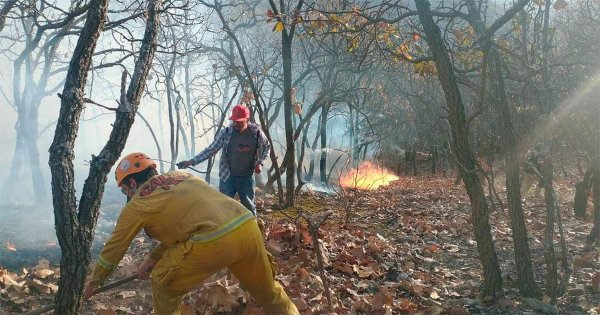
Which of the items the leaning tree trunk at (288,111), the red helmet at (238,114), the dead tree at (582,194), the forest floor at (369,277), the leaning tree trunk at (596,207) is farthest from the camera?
the leaning tree trunk at (288,111)

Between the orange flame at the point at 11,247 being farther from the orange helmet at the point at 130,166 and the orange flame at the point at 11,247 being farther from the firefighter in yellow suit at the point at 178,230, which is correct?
the orange helmet at the point at 130,166

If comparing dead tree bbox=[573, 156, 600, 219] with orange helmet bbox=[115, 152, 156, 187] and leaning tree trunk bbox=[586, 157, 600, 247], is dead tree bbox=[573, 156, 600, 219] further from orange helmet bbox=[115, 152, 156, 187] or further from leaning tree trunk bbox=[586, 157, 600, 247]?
orange helmet bbox=[115, 152, 156, 187]

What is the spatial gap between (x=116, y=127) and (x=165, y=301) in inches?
51.4

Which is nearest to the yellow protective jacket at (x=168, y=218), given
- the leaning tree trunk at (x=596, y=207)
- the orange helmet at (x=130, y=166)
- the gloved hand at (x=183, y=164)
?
the orange helmet at (x=130, y=166)

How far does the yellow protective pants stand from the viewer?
3439mm

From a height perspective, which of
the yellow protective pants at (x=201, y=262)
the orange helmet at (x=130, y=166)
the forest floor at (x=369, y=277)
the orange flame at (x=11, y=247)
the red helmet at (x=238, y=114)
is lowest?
the orange flame at (x=11, y=247)

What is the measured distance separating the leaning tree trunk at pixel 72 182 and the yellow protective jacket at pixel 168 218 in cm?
26

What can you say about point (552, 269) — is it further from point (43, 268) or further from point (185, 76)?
point (185, 76)

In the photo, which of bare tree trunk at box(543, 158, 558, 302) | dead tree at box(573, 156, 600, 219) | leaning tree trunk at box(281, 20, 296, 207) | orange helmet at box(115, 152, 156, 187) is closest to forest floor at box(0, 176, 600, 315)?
bare tree trunk at box(543, 158, 558, 302)

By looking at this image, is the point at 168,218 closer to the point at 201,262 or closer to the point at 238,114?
the point at 201,262

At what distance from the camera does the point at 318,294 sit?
15.9 ft

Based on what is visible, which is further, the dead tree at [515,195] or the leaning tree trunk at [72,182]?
the dead tree at [515,195]

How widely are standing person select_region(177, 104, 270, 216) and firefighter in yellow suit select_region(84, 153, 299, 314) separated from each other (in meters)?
3.51

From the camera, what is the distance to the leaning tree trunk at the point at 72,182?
11.7 ft
